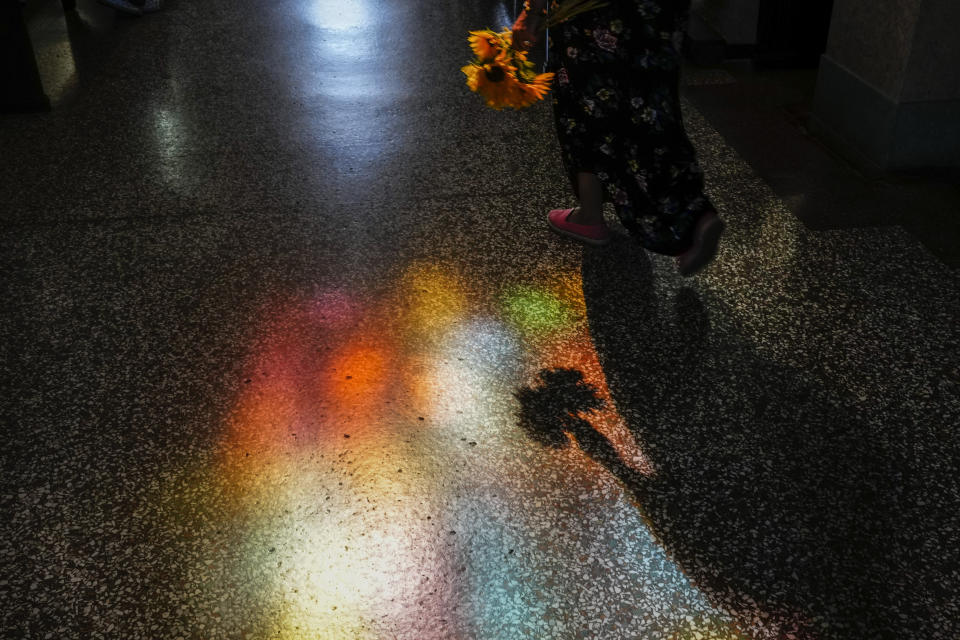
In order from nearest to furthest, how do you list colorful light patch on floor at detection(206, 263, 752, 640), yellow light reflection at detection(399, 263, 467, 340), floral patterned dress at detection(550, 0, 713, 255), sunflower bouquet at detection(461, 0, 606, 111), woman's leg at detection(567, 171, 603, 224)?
colorful light patch on floor at detection(206, 263, 752, 640) < sunflower bouquet at detection(461, 0, 606, 111) < floral patterned dress at detection(550, 0, 713, 255) < yellow light reflection at detection(399, 263, 467, 340) < woman's leg at detection(567, 171, 603, 224)

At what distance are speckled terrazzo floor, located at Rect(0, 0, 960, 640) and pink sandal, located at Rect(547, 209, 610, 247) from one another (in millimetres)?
40

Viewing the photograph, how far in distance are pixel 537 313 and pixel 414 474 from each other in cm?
77

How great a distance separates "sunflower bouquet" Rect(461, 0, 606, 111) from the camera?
235cm

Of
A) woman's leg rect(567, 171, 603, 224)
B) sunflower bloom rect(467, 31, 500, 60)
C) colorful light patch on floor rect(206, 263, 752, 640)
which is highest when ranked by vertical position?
sunflower bloom rect(467, 31, 500, 60)

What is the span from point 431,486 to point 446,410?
283mm

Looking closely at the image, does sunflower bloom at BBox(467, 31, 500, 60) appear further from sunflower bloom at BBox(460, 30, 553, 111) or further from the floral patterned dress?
the floral patterned dress

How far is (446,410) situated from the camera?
91.5 inches

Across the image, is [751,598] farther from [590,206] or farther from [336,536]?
[590,206]

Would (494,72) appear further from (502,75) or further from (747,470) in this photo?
(747,470)

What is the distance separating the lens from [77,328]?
2688mm

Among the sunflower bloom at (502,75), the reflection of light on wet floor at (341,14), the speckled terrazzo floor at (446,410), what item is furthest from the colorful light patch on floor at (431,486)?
the reflection of light on wet floor at (341,14)

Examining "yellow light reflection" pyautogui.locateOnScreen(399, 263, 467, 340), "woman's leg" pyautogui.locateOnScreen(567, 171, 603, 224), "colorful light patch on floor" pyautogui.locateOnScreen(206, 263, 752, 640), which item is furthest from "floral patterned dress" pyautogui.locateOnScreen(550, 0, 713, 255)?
"yellow light reflection" pyautogui.locateOnScreen(399, 263, 467, 340)

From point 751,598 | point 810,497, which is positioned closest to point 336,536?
point 751,598

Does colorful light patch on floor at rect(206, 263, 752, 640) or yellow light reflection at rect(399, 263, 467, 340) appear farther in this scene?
yellow light reflection at rect(399, 263, 467, 340)
